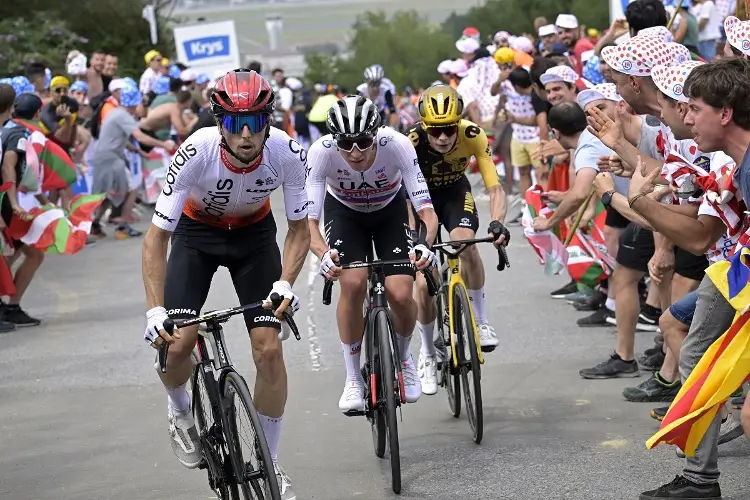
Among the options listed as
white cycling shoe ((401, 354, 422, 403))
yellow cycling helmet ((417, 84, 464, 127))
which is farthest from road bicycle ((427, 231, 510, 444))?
yellow cycling helmet ((417, 84, 464, 127))

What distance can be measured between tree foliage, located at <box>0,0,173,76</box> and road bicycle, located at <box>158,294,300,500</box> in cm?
2956

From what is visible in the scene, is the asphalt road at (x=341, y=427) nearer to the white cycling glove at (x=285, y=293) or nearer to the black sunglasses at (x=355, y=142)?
the white cycling glove at (x=285, y=293)

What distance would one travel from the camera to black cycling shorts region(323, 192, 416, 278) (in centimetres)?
803

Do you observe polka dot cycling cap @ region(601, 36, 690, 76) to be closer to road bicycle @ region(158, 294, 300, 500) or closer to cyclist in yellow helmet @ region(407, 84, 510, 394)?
cyclist in yellow helmet @ region(407, 84, 510, 394)

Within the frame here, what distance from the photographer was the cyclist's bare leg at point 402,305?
770cm

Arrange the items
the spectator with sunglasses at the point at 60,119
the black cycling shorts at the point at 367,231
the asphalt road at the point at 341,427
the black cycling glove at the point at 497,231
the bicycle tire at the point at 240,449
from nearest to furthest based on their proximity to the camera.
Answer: the bicycle tire at the point at 240,449, the asphalt road at the point at 341,427, the black cycling glove at the point at 497,231, the black cycling shorts at the point at 367,231, the spectator with sunglasses at the point at 60,119

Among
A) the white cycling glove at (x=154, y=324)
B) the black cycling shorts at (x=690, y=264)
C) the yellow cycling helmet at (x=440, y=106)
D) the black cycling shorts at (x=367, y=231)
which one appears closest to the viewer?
the white cycling glove at (x=154, y=324)

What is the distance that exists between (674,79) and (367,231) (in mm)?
2676

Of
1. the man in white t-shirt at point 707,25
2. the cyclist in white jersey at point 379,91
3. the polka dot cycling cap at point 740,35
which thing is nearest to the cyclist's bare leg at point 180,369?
the polka dot cycling cap at point 740,35

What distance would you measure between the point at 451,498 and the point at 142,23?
4331 cm

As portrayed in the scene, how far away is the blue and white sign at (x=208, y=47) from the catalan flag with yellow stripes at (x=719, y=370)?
3048 cm

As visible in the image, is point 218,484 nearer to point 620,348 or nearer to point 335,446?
point 335,446

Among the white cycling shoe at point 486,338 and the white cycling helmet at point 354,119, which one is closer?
the white cycling helmet at point 354,119

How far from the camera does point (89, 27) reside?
4631 centimetres
